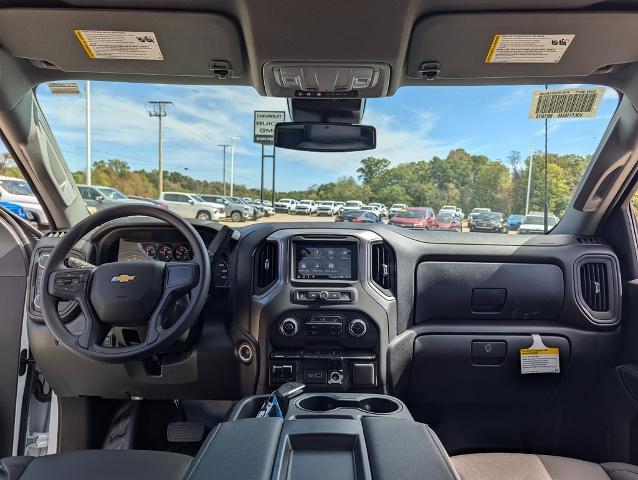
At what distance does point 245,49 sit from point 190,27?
241 mm

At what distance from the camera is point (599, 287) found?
258cm

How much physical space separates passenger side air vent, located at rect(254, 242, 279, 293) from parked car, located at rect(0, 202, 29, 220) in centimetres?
139

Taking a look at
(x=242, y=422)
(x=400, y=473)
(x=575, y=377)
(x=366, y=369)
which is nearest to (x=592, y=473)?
(x=575, y=377)

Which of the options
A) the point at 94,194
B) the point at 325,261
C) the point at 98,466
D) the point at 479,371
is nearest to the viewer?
the point at 98,466

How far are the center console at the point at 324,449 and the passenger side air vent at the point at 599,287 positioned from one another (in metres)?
1.57

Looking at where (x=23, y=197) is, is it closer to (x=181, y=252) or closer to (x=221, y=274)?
(x=181, y=252)

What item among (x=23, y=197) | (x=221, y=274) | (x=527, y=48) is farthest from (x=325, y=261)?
(x=23, y=197)

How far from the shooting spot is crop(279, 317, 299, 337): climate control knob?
236 cm

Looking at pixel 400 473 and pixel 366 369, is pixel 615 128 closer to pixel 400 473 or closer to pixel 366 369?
pixel 366 369

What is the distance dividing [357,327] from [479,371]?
753 millimetres

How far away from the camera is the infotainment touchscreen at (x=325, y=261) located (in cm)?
241

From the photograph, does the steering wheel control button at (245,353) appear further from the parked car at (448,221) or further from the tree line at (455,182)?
the parked car at (448,221)

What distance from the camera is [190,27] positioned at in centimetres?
191

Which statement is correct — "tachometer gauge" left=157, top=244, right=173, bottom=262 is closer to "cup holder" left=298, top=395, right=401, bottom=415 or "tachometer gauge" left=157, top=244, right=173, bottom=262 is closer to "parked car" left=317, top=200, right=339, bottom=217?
"parked car" left=317, top=200, right=339, bottom=217
